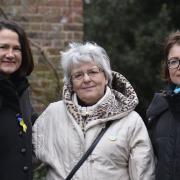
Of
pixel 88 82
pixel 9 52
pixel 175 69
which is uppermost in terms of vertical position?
pixel 9 52

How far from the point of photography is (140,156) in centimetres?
388

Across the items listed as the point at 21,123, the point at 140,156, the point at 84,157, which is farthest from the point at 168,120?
the point at 21,123

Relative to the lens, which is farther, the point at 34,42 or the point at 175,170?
the point at 34,42

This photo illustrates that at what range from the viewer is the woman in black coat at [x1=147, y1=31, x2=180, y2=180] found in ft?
12.1

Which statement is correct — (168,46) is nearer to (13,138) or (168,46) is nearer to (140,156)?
(140,156)

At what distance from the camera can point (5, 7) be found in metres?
6.59

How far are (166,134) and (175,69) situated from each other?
439 mm

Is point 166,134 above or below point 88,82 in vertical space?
below

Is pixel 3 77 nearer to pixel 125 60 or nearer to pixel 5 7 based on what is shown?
pixel 5 7

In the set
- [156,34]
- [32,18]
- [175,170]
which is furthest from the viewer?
[156,34]

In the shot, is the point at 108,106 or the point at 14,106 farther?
the point at 108,106

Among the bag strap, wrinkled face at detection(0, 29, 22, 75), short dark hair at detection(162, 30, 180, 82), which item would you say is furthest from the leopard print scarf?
wrinkled face at detection(0, 29, 22, 75)

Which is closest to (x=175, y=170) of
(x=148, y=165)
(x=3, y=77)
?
(x=148, y=165)

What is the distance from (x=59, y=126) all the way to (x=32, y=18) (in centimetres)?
280
